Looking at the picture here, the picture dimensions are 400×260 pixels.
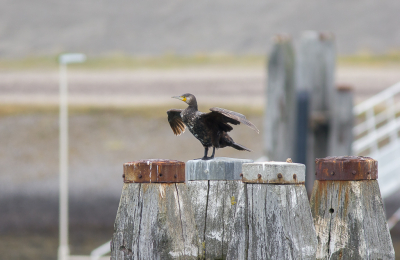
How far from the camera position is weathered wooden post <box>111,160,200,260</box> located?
268cm

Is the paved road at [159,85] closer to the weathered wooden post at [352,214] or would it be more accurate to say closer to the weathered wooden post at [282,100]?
the weathered wooden post at [282,100]

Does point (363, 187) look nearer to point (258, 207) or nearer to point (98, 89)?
point (258, 207)

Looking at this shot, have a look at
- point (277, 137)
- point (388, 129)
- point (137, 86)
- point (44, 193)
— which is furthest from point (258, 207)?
point (137, 86)

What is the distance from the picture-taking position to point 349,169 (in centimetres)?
299

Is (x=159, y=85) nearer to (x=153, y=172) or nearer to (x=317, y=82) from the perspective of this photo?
(x=317, y=82)

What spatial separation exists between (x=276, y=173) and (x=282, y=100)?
11.9 ft

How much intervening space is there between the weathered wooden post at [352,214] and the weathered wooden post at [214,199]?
1.69ft

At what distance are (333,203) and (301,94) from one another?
350 cm

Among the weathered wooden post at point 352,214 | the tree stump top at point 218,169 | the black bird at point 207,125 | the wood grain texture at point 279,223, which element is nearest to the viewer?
the wood grain texture at point 279,223

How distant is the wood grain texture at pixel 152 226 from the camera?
8.78 ft

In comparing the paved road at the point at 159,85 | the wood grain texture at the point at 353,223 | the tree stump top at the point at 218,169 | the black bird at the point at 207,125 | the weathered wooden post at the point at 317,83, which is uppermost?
the paved road at the point at 159,85

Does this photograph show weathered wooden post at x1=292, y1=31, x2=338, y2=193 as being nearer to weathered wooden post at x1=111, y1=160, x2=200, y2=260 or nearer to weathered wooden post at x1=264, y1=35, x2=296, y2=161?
weathered wooden post at x1=264, y1=35, x2=296, y2=161

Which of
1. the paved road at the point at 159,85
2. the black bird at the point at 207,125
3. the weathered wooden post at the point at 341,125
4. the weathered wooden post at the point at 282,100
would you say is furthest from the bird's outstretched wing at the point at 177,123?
the paved road at the point at 159,85

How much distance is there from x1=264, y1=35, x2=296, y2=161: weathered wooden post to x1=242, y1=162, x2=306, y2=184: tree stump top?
3520 millimetres
